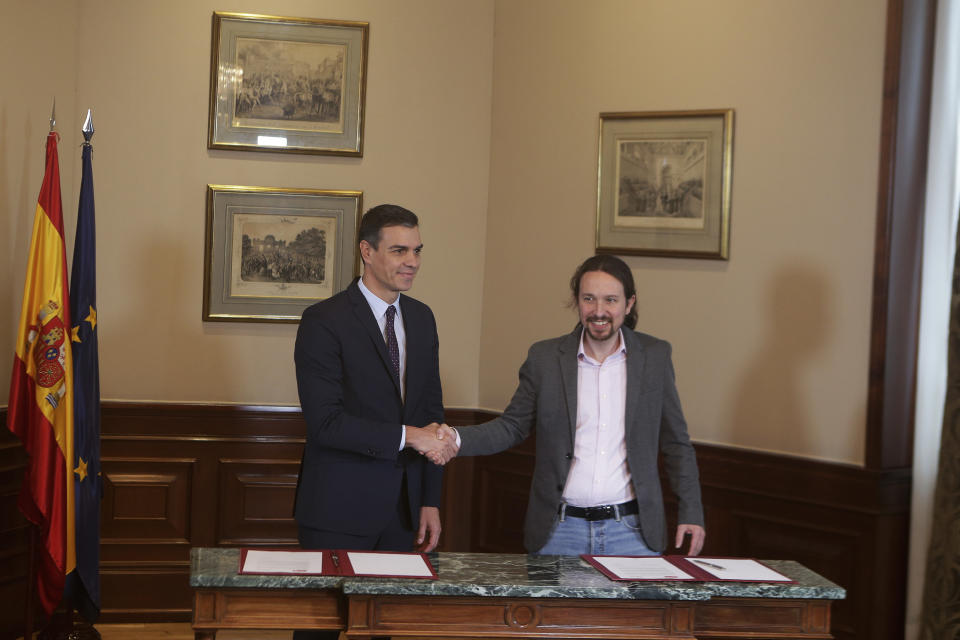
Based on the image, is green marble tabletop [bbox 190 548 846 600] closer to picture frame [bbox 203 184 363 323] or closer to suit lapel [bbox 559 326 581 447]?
suit lapel [bbox 559 326 581 447]

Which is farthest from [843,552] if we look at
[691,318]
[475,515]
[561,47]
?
[561,47]

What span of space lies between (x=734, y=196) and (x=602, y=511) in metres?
1.82

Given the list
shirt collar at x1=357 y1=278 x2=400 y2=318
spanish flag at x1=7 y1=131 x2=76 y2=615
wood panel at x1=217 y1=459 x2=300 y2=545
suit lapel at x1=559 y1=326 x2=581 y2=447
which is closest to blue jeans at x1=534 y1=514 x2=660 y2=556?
suit lapel at x1=559 y1=326 x2=581 y2=447

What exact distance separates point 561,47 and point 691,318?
1.51 metres

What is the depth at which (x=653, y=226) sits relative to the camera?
15.2 feet

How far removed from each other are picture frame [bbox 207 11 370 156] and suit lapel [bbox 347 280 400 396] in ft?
6.06

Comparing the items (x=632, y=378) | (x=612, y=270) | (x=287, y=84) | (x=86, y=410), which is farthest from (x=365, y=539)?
(x=287, y=84)

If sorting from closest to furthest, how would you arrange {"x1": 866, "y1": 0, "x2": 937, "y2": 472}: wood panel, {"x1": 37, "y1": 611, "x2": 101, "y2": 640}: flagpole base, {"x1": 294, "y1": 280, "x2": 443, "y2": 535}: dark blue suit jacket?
{"x1": 294, "y1": 280, "x2": 443, "y2": 535}: dark blue suit jacket
{"x1": 866, "y1": 0, "x2": 937, "y2": 472}: wood panel
{"x1": 37, "y1": 611, "x2": 101, "y2": 640}: flagpole base

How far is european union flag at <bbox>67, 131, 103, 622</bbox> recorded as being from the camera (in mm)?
4188

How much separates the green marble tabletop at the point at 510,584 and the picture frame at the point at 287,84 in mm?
2757

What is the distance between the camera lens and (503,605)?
2.61m

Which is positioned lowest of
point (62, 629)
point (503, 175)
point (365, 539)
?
point (62, 629)

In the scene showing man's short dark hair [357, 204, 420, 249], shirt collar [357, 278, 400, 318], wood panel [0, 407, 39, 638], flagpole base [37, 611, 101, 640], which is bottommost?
flagpole base [37, 611, 101, 640]

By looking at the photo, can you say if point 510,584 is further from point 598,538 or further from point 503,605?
point 598,538
